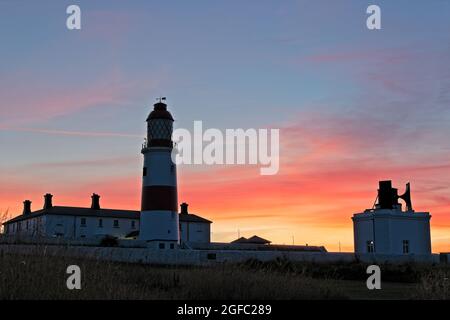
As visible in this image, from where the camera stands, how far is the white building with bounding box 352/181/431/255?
48531mm

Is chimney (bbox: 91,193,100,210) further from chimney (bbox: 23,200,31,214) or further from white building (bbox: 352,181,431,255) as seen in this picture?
white building (bbox: 352,181,431,255)

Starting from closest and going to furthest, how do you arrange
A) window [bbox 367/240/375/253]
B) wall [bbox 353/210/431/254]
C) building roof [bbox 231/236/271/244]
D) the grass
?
the grass → wall [bbox 353/210/431/254] → window [bbox 367/240/375/253] → building roof [bbox 231/236/271/244]

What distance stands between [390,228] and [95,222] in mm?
36485

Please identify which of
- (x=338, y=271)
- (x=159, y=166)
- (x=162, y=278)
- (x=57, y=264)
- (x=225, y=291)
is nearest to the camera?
(x=57, y=264)

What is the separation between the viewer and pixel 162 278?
1861 centimetres

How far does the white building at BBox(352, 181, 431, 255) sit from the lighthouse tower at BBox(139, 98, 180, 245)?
15424 millimetres

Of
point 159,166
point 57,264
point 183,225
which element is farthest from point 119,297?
point 183,225

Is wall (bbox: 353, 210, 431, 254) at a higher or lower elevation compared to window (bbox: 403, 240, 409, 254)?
higher

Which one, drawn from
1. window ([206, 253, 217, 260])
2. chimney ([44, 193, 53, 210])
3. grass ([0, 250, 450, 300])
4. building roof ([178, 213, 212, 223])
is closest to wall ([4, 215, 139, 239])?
chimney ([44, 193, 53, 210])

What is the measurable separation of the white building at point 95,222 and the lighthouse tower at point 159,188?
19735 millimetres

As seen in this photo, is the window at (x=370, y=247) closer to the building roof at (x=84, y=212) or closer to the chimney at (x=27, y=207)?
the building roof at (x=84, y=212)

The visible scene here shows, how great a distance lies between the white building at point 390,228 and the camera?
48.5 meters
